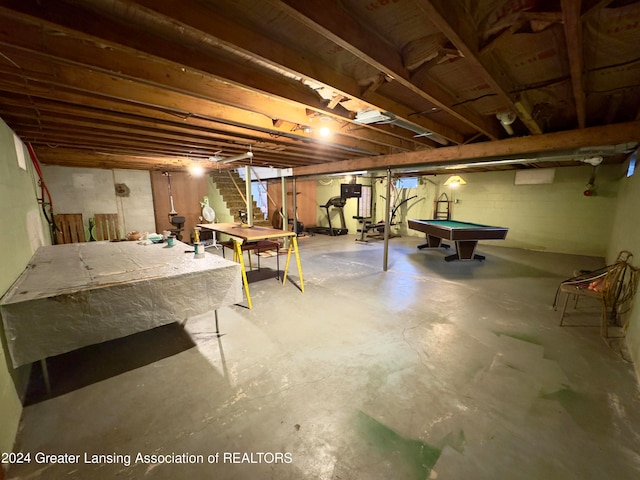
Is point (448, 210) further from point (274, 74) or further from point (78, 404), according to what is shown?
point (78, 404)

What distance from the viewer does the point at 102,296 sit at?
5.62 feet

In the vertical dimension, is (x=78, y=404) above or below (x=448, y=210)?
below

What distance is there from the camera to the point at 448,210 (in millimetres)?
8125

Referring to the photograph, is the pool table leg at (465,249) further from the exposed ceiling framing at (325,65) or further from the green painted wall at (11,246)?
the green painted wall at (11,246)

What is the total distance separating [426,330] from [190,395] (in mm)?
2231

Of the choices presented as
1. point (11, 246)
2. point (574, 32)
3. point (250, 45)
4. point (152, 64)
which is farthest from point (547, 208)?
point (11, 246)

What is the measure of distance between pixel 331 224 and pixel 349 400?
8250 millimetres

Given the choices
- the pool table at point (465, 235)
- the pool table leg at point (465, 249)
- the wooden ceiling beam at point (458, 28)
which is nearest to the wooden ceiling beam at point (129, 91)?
the wooden ceiling beam at point (458, 28)

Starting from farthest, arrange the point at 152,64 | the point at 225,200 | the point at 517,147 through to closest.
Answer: the point at 225,200 < the point at 517,147 < the point at 152,64

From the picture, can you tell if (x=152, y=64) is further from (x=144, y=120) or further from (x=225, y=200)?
(x=225, y=200)

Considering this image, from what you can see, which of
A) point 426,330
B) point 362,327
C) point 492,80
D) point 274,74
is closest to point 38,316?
point 274,74

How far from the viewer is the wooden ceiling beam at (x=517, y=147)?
2.77 meters

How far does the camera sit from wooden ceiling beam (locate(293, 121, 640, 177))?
277 cm

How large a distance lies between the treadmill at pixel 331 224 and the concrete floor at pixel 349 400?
6.13 meters
